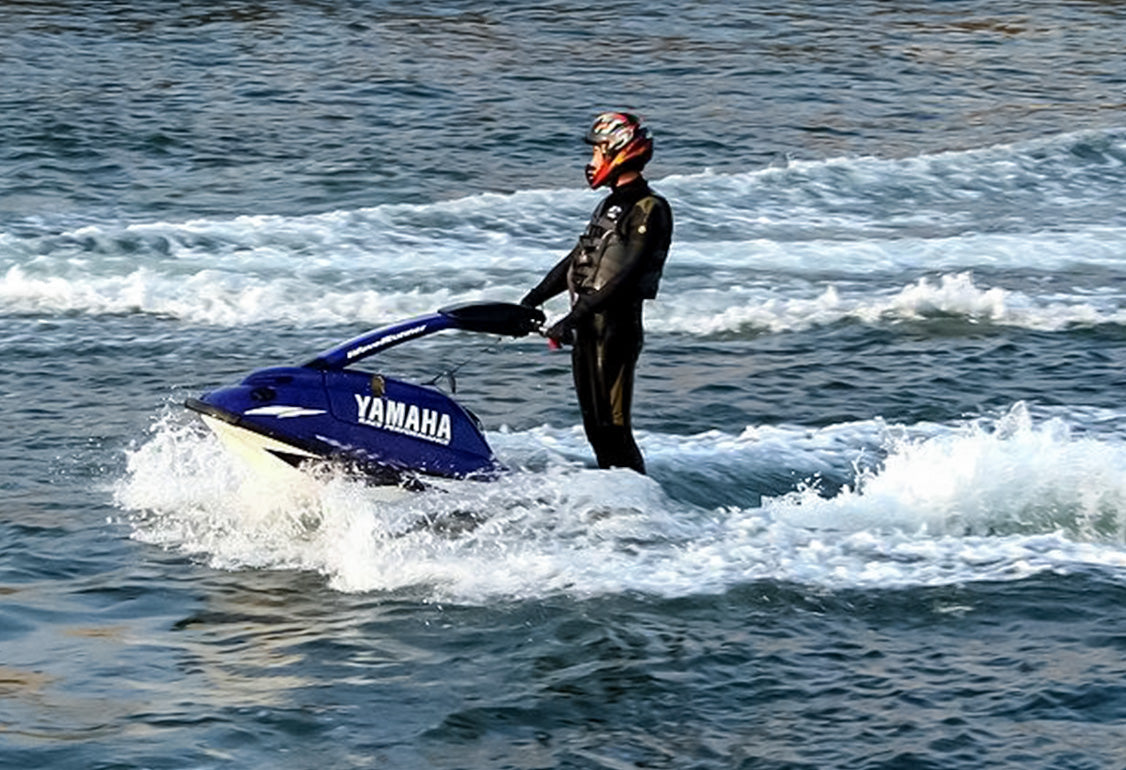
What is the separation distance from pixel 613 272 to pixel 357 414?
4.31ft

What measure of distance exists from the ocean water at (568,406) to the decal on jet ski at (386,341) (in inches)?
22.8

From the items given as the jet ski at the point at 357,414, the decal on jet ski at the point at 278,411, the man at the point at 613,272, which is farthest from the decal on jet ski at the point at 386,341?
the man at the point at 613,272

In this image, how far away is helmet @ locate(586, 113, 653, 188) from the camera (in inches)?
412

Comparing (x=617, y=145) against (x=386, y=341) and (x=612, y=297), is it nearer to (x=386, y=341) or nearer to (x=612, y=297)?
(x=612, y=297)

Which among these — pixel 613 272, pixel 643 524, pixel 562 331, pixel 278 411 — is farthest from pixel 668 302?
pixel 278 411

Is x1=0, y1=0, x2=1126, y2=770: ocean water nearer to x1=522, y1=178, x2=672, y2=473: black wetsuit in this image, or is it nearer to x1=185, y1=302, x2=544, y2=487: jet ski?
x1=185, y1=302, x2=544, y2=487: jet ski

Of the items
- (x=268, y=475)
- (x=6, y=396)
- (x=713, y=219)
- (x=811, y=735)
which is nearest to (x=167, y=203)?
(x=713, y=219)

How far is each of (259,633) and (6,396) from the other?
4.47 meters

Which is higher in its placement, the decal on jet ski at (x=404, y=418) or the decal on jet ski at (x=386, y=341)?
the decal on jet ski at (x=386, y=341)

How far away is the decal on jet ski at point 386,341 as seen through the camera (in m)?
10.3

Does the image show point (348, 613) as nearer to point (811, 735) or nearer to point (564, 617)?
point (564, 617)

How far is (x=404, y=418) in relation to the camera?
10.4 metres

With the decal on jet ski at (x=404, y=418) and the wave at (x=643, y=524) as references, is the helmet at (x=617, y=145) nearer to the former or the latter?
the decal on jet ski at (x=404, y=418)

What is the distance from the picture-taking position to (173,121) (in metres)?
22.1
